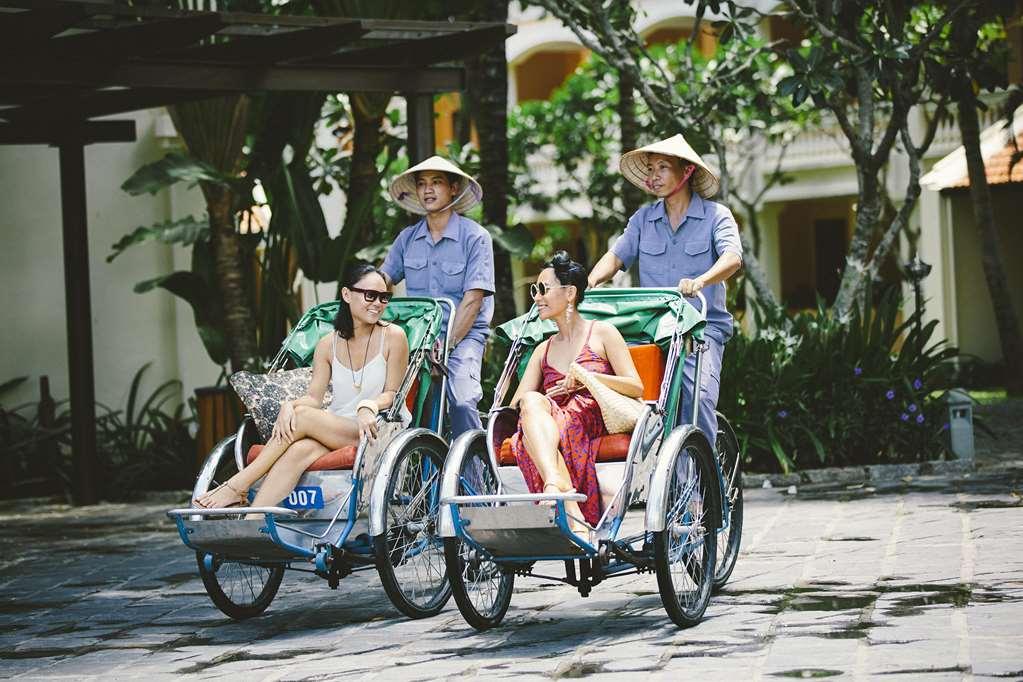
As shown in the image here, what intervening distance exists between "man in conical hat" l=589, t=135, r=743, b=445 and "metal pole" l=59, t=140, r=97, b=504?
226 inches

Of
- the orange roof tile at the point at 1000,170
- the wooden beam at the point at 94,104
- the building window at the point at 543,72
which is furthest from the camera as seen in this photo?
the building window at the point at 543,72

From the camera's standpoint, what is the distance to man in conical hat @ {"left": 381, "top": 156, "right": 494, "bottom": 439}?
845 cm

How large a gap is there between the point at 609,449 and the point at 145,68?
517 centimetres

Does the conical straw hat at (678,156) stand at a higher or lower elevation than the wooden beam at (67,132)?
lower

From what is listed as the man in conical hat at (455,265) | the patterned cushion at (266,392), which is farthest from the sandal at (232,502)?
the man in conical hat at (455,265)

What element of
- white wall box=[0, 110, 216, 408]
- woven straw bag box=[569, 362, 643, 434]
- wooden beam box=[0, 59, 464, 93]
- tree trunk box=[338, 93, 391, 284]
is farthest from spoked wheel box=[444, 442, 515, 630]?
white wall box=[0, 110, 216, 408]

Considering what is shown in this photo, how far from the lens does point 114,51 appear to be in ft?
33.3

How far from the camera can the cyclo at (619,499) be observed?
256 inches

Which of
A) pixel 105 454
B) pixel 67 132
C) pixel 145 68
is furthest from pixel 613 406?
pixel 105 454

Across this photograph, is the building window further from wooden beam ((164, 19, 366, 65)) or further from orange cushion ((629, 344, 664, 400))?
orange cushion ((629, 344, 664, 400))

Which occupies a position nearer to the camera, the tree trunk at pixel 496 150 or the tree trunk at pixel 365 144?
the tree trunk at pixel 365 144

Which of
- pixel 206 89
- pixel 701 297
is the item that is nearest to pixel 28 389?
pixel 206 89

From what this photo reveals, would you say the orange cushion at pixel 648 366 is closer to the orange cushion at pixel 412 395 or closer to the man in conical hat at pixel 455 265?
the orange cushion at pixel 412 395

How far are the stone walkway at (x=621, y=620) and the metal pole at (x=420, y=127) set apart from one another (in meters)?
3.58
